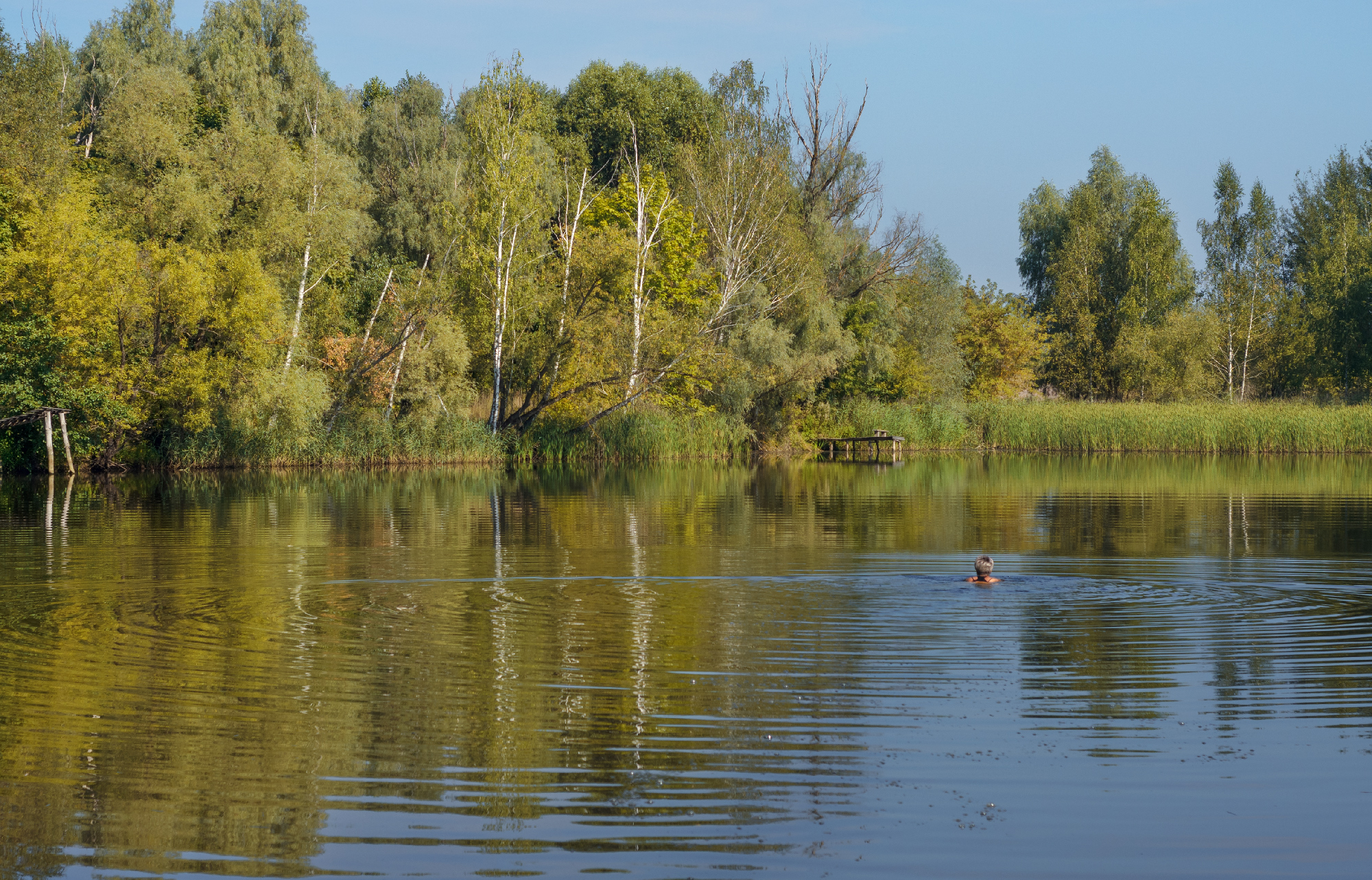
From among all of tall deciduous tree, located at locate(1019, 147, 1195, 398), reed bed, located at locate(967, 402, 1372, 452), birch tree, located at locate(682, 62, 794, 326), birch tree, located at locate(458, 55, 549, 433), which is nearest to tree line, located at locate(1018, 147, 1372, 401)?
tall deciduous tree, located at locate(1019, 147, 1195, 398)

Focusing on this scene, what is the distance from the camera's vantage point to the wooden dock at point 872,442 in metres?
65.4

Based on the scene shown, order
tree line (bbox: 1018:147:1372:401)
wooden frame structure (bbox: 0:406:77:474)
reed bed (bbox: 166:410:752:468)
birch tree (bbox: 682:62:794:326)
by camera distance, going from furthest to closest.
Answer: tree line (bbox: 1018:147:1372:401)
birch tree (bbox: 682:62:794:326)
reed bed (bbox: 166:410:752:468)
wooden frame structure (bbox: 0:406:77:474)

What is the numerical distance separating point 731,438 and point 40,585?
4546cm

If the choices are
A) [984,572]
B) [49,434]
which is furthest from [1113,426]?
[984,572]

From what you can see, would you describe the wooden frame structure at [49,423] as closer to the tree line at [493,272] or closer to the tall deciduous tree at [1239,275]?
the tree line at [493,272]

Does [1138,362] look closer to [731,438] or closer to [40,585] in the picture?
[731,438]

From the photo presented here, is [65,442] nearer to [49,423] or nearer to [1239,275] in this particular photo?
[49,423]

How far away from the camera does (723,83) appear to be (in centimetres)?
7144

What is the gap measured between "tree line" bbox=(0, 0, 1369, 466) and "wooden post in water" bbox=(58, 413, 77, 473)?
58 cm

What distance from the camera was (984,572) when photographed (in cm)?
1600

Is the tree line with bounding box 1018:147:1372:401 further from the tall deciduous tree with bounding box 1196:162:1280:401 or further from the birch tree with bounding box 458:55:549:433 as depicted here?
the birch tree with bounding box 458:55:549:433

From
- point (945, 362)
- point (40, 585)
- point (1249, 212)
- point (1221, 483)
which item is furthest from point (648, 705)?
point (1249, 212)

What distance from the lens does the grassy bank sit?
62.8 m

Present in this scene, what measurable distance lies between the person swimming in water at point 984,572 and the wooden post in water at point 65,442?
33103mm
